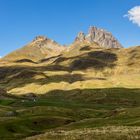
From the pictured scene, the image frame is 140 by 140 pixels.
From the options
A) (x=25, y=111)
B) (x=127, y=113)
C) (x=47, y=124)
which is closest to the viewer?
(x=47, y=124)

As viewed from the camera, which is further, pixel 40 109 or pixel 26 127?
pixel 40 109

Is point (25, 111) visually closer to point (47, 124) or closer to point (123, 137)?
point (47, 124)

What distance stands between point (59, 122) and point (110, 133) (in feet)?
214

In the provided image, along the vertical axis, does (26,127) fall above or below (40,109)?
below

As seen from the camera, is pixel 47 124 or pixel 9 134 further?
pixel 47 124

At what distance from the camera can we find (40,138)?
57.6 meters

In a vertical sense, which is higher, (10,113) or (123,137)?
(10,113)

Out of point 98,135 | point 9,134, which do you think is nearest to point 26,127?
point 9,134

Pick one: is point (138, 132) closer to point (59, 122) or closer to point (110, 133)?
point (110, 133)

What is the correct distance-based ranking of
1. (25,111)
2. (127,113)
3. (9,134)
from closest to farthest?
(9,134) → (127,113) → (25,111)

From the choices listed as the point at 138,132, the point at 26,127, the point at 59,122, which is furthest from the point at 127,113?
the point at 138,132

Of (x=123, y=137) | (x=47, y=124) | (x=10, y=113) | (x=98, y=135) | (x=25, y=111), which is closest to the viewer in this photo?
(x=123, y=137)

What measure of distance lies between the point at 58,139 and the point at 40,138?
4.29m

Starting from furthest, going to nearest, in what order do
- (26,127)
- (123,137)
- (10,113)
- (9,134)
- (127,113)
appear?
(10,113), (127,113), (26,127), (9,134), (123,137)
